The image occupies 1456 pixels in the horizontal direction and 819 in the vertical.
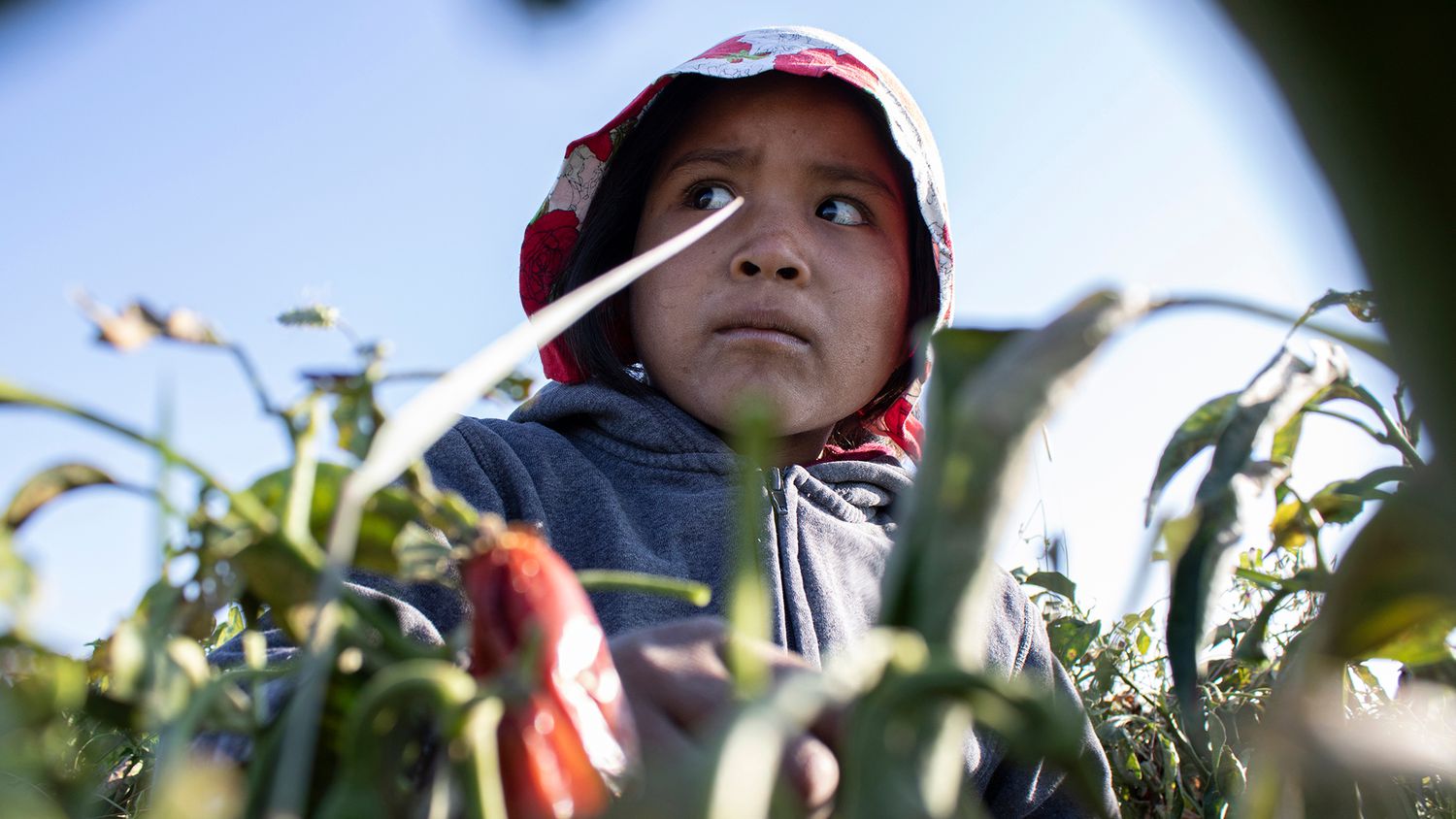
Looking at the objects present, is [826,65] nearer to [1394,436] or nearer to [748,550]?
[1394,436]

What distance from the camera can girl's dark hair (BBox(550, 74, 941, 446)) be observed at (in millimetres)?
1633

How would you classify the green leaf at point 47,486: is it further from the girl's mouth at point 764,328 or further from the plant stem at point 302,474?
the girl's mouth at point 764,328

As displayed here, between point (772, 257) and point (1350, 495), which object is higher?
point (772, 257)

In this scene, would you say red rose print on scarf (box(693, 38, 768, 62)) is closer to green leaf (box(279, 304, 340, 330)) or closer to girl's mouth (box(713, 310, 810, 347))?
girl's mouth (box(713, 310, 810, 347))

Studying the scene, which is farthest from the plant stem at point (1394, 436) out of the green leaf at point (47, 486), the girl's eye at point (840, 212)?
the girl's eye at point (840, 212)

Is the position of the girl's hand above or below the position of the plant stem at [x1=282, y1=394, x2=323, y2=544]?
below

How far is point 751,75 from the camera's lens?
1.52 m

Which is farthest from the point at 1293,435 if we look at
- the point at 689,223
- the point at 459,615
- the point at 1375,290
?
the point at 689,223

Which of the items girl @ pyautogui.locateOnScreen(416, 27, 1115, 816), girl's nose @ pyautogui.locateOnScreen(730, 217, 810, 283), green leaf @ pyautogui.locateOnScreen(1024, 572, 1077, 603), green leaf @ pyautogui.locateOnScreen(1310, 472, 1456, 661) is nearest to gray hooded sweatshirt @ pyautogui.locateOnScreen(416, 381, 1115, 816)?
girl @ pyautogui.locateOnScreen(416, 27, 1115, 816)

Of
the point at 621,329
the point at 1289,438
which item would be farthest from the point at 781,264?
the point at 1289,438

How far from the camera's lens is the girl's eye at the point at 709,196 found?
59.5 inches

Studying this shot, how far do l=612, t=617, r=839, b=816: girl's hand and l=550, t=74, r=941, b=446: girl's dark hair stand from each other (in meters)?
1.13

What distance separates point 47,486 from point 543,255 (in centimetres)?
160

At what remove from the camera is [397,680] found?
0.20 metres
